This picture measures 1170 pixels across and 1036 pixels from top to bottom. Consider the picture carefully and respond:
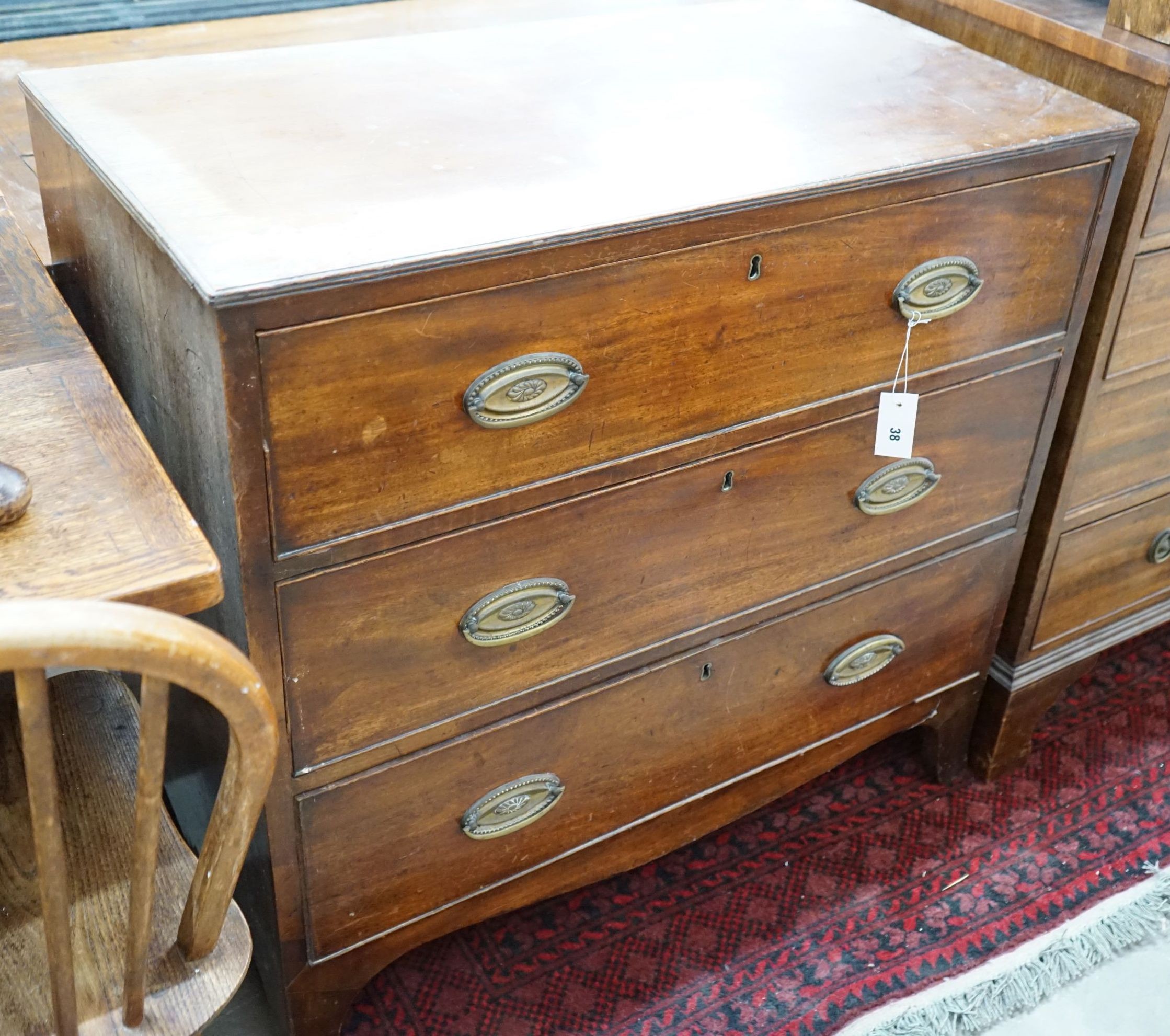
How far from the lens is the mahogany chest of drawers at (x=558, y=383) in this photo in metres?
0.91

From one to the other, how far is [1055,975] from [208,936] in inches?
39.0

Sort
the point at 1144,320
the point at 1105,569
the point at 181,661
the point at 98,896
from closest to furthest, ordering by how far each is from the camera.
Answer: the point at 181,661 → the point at 98,896 → the point at 1144,320 → the point at 1105,569

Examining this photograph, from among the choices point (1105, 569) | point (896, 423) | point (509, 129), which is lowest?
point (1105, 569)

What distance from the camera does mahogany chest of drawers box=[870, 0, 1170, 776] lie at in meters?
1.24

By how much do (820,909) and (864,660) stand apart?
312 mm

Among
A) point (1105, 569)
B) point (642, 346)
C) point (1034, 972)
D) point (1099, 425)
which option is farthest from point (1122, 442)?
point (642, 346)

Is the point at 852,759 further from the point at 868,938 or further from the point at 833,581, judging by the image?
the point at 833,581

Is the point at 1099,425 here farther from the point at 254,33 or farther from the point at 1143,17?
the point at 254,33

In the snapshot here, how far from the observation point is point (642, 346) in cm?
101

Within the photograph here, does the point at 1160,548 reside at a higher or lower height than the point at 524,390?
lower

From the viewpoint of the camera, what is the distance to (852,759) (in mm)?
1675

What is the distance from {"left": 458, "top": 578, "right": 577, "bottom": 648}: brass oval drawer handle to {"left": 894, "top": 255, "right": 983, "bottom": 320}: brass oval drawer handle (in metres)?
0.40

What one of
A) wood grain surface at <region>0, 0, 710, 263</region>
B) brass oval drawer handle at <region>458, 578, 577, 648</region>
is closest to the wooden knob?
brass oval drawer handle at <region>458, 578, 577, 648</region>

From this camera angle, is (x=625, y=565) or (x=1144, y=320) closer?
(x=625, y=565)
